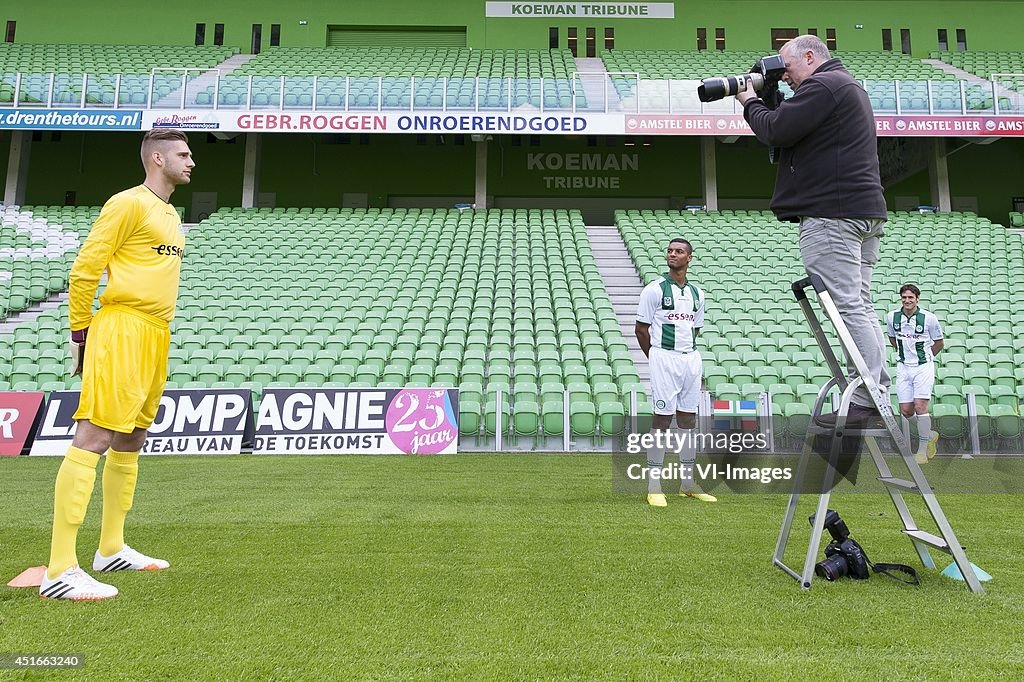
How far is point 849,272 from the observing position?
2455 mm

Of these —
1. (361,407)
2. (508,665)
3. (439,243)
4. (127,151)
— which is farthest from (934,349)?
(127,151)

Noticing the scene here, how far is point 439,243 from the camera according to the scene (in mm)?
15086

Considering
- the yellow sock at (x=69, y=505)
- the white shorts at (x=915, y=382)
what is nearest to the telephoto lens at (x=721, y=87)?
the yellow sock at (x=69, y=505)

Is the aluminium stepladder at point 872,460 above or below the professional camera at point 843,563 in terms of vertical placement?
above

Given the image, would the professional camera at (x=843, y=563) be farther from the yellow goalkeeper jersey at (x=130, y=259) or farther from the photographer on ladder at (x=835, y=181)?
the yellow goalkeeper jersey at (x=130, y=259)

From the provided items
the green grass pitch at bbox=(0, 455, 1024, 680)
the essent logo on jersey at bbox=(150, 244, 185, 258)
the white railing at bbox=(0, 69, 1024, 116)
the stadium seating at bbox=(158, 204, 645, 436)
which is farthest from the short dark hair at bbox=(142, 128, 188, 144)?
the white railing at bbox=(0, 69, 1024, 116)

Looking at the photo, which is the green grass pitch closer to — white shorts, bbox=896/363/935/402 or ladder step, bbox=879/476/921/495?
ladder step, bbox=879/476/921/495

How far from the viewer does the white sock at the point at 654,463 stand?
4.20 meters

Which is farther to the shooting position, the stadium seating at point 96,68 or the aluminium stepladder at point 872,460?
the stadium seating at point 96,68

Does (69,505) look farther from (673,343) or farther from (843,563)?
(673,343)

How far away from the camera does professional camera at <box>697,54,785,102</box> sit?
2.45 m

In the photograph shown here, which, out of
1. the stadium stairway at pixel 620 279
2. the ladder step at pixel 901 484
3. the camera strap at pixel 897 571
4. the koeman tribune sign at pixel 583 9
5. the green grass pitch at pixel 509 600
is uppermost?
the koeman tribune sign at pixel 583 9

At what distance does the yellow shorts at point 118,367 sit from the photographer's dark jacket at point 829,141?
2.59m

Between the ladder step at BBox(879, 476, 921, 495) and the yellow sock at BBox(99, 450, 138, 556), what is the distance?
2.97 m
